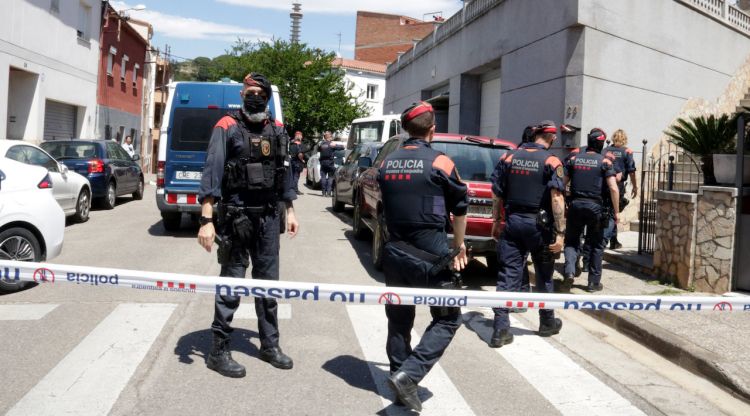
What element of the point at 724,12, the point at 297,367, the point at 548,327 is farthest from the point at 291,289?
the point at 724,12

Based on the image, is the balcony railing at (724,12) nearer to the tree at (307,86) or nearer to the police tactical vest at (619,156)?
the police tactical vest at (619,156)

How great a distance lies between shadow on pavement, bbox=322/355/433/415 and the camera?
4.37 meters

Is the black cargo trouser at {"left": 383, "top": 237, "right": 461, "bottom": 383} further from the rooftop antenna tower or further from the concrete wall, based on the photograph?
the rooftop antenna tower

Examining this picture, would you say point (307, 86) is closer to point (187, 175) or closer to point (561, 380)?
point (187, 175)

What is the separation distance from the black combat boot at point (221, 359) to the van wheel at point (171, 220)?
24.0 feet

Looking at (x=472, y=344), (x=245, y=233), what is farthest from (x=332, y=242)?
(x=245, y=233)

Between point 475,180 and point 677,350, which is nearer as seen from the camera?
point 677,350

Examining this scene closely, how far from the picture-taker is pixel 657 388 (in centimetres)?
502

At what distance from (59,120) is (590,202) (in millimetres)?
22028

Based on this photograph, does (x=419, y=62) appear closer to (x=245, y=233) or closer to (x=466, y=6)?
(x=466, y=6)

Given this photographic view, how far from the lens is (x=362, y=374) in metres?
4.98

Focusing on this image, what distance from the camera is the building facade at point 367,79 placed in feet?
194

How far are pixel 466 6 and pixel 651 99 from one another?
7559 millimetres

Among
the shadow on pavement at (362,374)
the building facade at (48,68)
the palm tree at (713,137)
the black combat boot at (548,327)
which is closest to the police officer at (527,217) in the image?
the black combat boot at (548,327)
